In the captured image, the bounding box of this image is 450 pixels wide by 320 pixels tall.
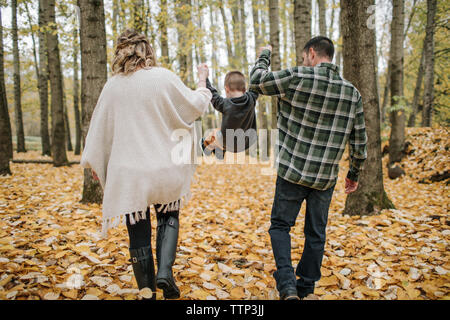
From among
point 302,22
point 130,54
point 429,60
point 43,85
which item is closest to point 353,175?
point 130,54

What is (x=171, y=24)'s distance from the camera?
9.80m

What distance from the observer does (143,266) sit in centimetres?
209

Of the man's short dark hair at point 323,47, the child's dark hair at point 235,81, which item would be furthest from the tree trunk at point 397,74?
the man's short dark hair at point 323,47

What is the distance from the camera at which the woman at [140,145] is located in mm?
1942

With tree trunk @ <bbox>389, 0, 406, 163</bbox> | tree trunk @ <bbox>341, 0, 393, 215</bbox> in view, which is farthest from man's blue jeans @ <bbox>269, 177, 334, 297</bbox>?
tree trunk @ <bbox>389, 0, 406, 163</bbox>

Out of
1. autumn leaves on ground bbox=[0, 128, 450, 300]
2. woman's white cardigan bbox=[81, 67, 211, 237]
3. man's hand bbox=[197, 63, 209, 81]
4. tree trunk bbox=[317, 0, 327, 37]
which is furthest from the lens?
tree trunk bbox=[317, 0, 327, 37]

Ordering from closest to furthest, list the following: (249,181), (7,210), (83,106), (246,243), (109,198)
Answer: (109,198) → (246,243) → (7,210) → (83,106) → (249,181)

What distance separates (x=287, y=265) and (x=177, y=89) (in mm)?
1606

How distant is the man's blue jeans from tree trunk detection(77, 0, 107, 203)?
3.53 m

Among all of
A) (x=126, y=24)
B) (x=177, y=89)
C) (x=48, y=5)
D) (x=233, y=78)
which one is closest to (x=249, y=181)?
(x=233, y=78)

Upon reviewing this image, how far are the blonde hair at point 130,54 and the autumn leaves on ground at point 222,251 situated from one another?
179 centimetres

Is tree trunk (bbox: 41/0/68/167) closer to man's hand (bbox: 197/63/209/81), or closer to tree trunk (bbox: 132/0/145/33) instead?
tree trunk (bbox: 132/0/145/33)

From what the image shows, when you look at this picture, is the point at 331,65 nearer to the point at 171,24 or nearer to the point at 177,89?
the point at 177,89

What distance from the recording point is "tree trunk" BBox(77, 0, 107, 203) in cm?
428
